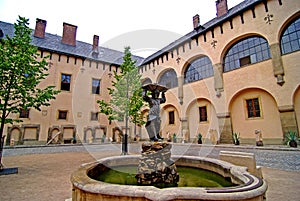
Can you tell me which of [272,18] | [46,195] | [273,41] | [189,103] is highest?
[272,18]

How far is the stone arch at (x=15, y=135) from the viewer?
620 inches

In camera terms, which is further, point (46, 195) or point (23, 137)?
point (23, 137)

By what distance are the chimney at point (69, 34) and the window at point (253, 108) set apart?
21685 mm

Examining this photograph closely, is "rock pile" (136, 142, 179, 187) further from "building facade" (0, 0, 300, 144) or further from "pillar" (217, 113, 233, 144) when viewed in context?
"pillar" (217, 113, 233, 144)

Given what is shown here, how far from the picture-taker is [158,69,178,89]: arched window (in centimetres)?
1934

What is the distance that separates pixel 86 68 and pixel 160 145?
20162 millimetres

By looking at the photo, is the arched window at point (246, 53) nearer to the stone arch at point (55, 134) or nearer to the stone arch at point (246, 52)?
the stone arch at point (246, 52)

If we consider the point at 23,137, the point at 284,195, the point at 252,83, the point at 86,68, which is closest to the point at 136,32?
the point at 252,83

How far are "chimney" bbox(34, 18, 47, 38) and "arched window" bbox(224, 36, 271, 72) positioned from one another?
21120 millimetres

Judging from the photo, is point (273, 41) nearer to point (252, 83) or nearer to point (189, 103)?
point (252, 83)

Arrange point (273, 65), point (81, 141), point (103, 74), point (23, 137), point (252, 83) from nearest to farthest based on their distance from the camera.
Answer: point (273, 65) < point (252, 83) < point (23, 137) < point (81, 141) < point (103, 74)

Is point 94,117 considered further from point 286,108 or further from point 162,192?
point 162,192

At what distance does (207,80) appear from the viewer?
15500 millimetres

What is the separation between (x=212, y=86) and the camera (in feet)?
49.3
